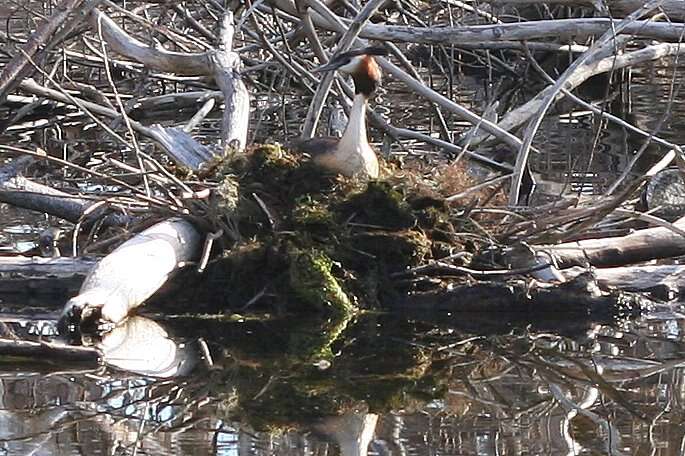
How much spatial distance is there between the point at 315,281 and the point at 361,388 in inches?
47.3

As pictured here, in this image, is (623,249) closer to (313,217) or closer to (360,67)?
(313,217)

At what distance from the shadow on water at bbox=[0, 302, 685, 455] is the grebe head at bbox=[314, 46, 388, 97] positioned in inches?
53.9

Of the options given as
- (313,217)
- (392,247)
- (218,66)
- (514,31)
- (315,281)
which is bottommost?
(315,281)

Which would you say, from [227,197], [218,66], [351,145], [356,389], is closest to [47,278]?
[227,197]

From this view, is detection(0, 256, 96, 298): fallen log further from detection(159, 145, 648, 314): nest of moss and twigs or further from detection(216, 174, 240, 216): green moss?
detection(216, 174, 240, 216): green moss

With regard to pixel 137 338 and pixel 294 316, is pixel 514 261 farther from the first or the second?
pixel 137 338

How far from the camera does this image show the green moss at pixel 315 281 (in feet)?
21.2

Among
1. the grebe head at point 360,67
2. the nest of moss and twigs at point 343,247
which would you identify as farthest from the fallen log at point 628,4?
the nest of moss and twigs at point 343,247

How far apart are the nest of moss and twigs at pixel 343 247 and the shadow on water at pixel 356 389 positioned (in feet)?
0.51

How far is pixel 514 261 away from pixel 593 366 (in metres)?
1.01

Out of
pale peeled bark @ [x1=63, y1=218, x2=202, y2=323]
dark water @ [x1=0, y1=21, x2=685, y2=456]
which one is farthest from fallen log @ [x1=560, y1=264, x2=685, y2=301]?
pale peeled bark @ [x1=63, y1=218, x2=202, y2=323]

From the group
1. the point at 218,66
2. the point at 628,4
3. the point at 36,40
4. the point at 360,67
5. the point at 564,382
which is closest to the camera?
the point at 564,382

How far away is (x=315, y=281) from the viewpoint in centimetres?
646

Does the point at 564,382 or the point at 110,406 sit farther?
the point at 564,382
